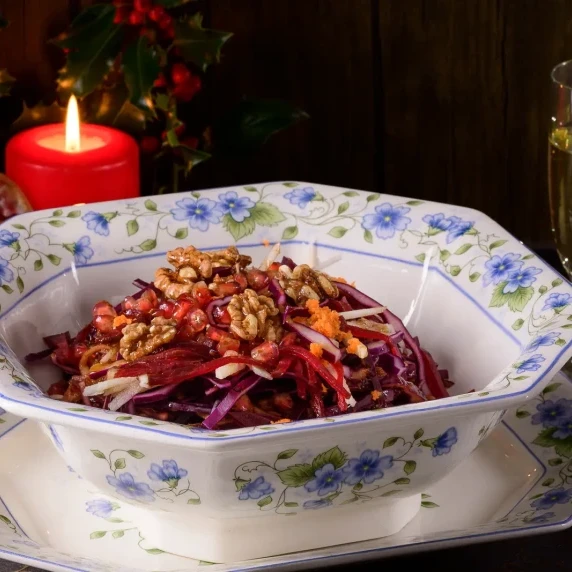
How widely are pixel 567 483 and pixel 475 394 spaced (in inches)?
9.6

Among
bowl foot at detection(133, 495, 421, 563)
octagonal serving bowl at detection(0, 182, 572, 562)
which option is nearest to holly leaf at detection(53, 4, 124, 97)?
octagonal serving bowl at detection(0, 182, 572, 562)

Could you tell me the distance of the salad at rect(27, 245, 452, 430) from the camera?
3.16 ft

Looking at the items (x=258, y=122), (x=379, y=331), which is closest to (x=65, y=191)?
(x=258, y=122)

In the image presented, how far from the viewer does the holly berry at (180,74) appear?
168cm

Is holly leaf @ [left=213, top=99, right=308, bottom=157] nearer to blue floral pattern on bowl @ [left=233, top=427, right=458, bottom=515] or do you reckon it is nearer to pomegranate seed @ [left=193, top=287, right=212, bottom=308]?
pomegranate seed @ [left=193, top=287, right=212, bottom=308]

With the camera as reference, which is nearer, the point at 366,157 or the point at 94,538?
the point at 94,538

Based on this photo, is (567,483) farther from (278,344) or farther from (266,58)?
(266,58)

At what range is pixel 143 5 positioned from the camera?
1.65 meters

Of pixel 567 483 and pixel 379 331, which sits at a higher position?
pixel 379 331

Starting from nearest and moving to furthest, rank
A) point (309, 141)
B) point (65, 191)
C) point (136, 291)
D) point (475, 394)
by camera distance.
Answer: point (475, 394)
point (136, 291)
point (65, 191)
point (309, 141)

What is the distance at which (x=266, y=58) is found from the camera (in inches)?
70.2

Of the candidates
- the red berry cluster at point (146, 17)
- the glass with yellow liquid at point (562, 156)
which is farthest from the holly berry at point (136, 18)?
the glass with yellow liquid at point (562, 156)

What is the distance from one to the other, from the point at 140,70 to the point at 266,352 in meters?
0.79

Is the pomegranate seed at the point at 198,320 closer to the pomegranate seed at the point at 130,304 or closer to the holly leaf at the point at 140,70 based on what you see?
the pomegranate seed at the point at 130,304
